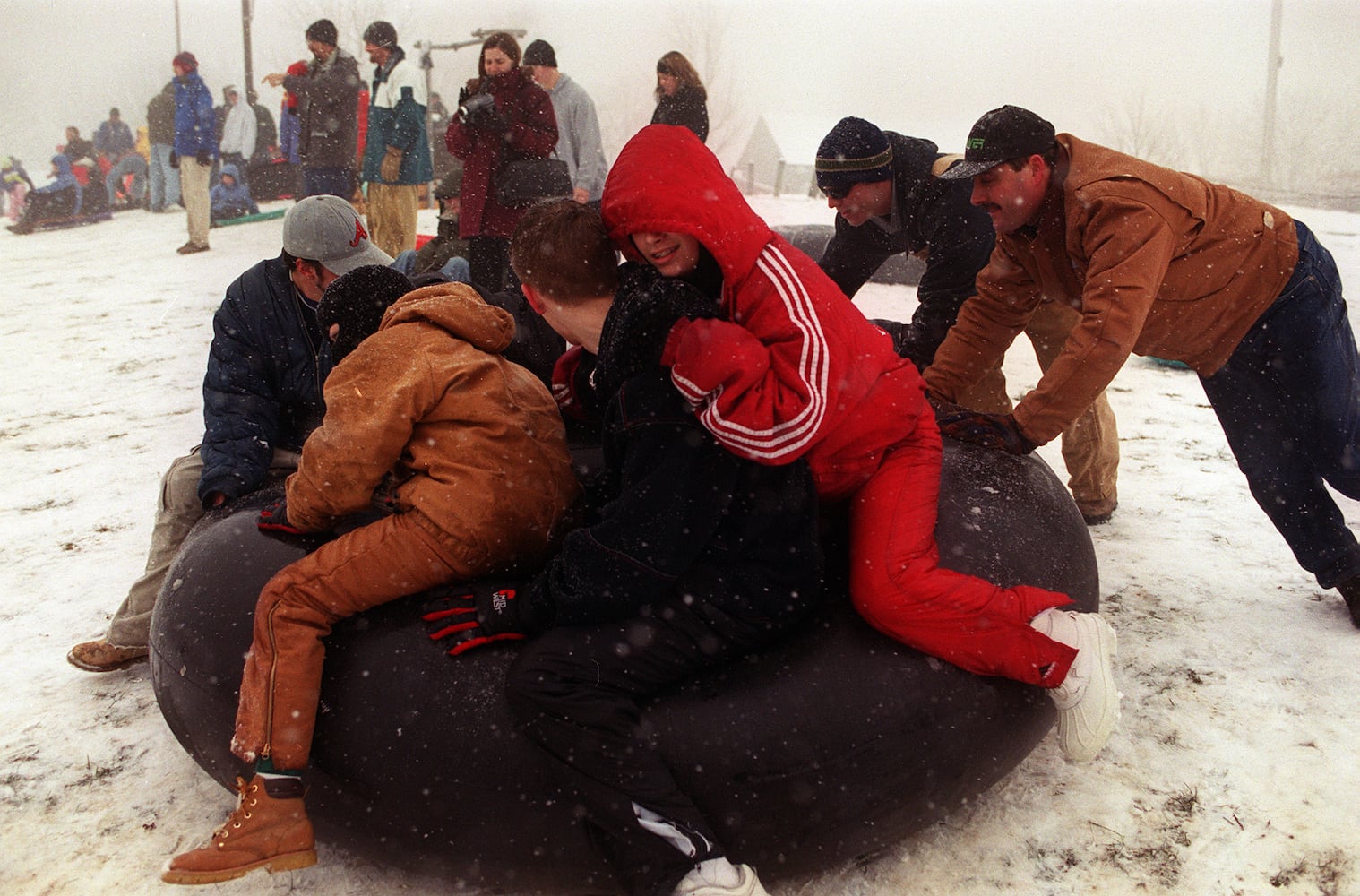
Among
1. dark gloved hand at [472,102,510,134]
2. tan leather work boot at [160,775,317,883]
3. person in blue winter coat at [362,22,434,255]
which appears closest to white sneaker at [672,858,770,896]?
tan leather work boot at [160,775,317,883]

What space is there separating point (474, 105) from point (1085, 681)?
210 inches

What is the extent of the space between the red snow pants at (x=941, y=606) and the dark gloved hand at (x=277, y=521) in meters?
1.48

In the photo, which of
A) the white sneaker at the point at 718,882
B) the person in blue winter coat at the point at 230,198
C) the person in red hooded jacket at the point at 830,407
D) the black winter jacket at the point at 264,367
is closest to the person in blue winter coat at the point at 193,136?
the person in blue winter coat at the point at 230,198

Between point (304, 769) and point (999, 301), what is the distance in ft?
9.26

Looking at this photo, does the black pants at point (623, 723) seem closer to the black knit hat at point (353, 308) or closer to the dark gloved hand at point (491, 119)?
the black knit hat at point (353, 308)

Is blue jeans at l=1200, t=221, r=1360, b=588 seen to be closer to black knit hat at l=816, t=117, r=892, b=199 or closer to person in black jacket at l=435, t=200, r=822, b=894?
black knit hat at l=816, t=117, r=892, b=199

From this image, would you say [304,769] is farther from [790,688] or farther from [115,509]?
[115,509]

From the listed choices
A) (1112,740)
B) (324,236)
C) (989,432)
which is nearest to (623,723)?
(989,432)

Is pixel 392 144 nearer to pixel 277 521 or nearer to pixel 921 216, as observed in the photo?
pixel 921 216

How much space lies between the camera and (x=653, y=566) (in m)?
2.27

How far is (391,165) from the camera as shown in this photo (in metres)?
8.49

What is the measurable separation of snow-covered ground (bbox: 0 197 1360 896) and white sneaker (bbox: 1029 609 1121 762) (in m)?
0.36

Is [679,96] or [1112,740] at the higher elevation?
[679,96]

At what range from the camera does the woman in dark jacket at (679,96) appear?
748 centimetres
